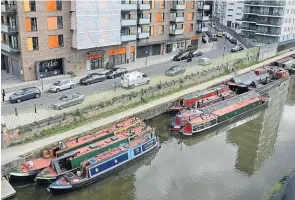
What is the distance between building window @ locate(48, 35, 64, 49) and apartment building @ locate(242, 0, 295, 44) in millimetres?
48472

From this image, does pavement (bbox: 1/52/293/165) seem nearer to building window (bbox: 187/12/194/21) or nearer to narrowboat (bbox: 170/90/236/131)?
narrowboat (bbox: 170/90/236/131)

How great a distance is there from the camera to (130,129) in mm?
32062

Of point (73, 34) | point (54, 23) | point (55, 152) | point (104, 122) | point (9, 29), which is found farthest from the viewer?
point (73, 34)

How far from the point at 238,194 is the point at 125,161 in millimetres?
9385

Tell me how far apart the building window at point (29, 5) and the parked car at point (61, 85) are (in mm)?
9384

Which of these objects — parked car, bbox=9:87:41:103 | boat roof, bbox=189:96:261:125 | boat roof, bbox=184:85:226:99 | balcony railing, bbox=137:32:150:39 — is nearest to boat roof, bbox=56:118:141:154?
boat roof, bbox=189:96:261:125

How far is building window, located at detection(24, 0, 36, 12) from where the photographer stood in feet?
131

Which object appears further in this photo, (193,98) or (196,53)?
(196,53)

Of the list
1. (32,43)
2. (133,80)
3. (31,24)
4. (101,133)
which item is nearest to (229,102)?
(133,80)

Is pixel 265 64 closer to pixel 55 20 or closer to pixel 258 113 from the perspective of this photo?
pixel 258 113

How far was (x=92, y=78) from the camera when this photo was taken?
43.6 meters

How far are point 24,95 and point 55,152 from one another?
12.2 meters

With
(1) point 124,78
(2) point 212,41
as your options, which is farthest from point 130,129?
(2) point 212,41

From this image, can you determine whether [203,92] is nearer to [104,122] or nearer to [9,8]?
[104,122]
